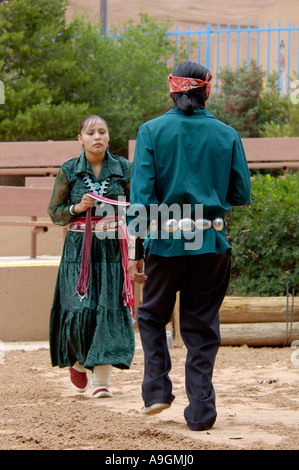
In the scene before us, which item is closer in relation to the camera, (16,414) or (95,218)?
(16,414)

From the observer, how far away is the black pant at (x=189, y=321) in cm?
360

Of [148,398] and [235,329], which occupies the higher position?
[148,398]

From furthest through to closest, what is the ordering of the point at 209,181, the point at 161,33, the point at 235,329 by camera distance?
the point at 161,33
the point at 235,329
the point at 209,181

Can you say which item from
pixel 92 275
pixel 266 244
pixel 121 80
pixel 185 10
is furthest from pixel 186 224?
pixel 185 10

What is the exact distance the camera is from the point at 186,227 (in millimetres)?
3541

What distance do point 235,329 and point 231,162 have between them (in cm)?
298

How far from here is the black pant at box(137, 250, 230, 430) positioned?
3.60m

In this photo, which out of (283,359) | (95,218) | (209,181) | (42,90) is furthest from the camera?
(42,90)

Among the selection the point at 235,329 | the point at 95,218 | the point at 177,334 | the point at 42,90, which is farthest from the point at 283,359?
the point at 42,90

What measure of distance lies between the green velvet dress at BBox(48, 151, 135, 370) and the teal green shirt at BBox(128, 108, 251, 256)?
3.30 feet

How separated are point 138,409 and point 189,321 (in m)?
0.77

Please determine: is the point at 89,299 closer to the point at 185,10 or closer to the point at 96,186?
the point at 96,186

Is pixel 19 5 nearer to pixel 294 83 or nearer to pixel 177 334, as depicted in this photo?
pixel 294 83

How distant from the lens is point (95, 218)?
4590 mm
